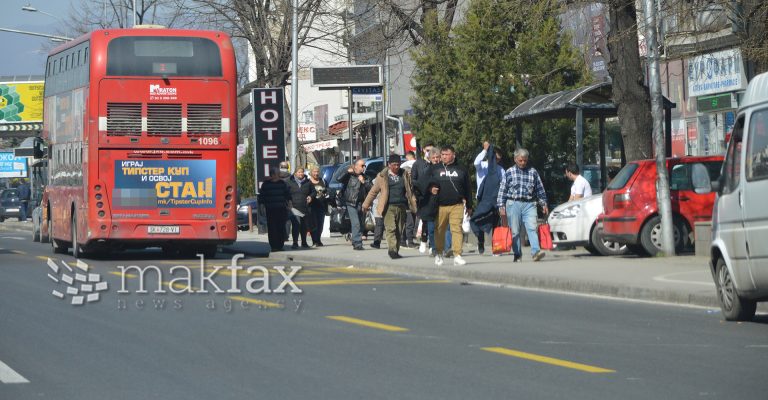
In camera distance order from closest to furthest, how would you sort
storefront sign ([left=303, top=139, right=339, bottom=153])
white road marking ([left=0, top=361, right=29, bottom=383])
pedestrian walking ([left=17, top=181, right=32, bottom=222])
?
white road marking ([left=0, top=361, right=29, bottom=383]), storefront sign ([left=303, top=139, right=339, bottom=153]), pedestrian walking ([left=17, top=181, right=32, bottom=222])

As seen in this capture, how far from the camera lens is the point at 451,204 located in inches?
829

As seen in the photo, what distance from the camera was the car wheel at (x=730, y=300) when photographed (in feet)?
42.4

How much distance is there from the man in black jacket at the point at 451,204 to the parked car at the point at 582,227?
9.21 ft

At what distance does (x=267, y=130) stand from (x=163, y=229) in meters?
10.7

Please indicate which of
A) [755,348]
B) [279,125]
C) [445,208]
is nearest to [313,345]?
[755,348]

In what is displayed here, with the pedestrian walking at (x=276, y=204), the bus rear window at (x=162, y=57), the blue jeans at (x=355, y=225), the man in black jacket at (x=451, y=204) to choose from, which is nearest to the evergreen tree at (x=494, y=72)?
the blue jeans at (x=355, y=225)

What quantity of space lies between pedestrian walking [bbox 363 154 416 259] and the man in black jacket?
2329mm

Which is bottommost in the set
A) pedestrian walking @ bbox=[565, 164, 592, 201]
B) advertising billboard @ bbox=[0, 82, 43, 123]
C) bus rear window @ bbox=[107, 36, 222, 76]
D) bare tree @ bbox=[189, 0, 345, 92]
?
pedestrian walking @ bbox=[565, 164, 592, 201]

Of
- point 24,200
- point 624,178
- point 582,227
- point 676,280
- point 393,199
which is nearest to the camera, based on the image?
point 676,280

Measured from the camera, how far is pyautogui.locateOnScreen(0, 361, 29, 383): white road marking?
961 cm

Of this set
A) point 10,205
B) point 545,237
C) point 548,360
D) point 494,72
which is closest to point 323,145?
point 10,205

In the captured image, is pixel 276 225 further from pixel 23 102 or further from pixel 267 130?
pixel 23 102

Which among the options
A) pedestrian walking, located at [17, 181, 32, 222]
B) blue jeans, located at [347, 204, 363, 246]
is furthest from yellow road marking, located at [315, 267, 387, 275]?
pedestrian walking, located at [17, 181, 32, 222]

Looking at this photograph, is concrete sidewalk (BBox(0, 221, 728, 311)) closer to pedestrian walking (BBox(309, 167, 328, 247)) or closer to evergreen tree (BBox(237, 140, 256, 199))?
pedestrian walking (BBox(309, 167, 328, 247))
